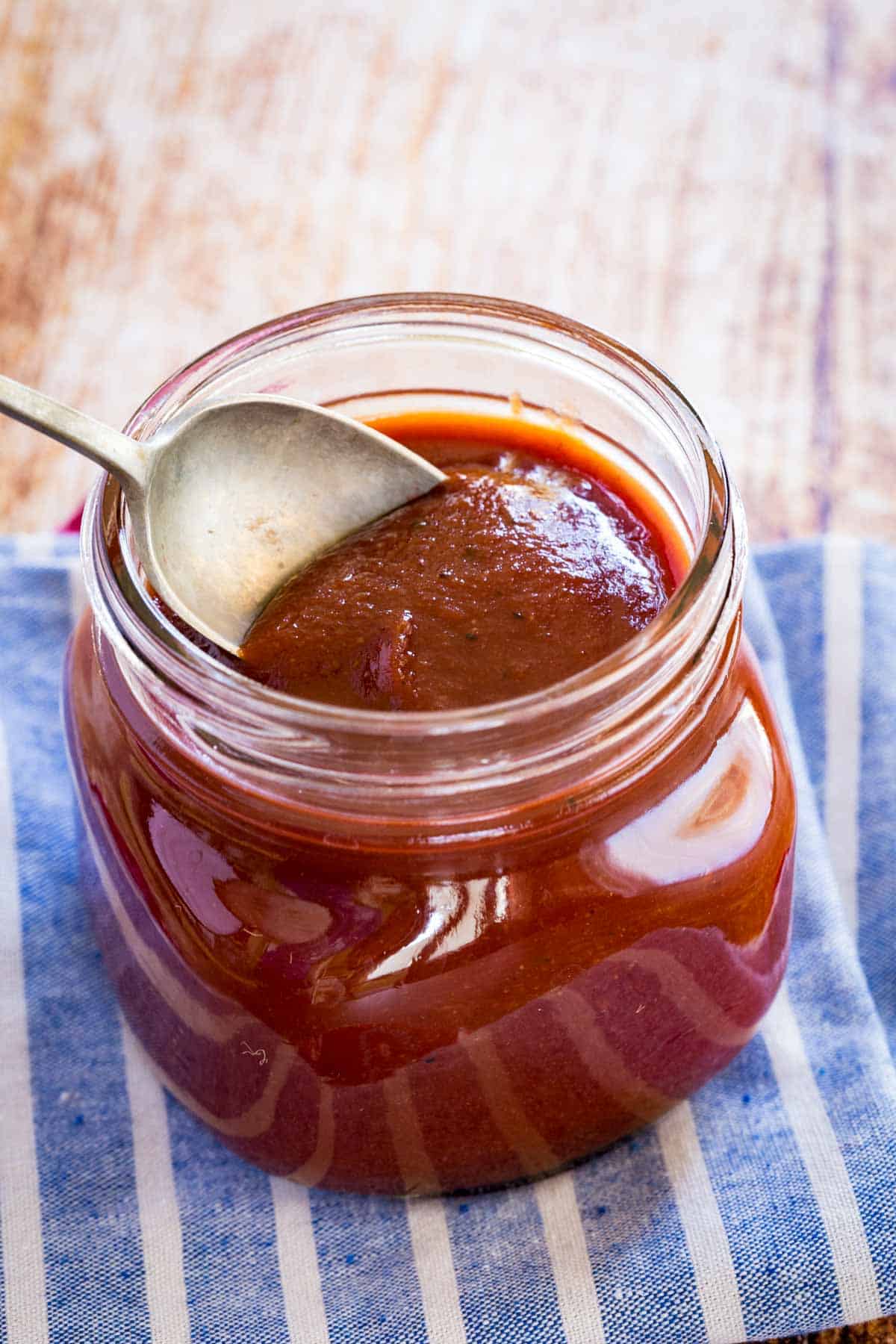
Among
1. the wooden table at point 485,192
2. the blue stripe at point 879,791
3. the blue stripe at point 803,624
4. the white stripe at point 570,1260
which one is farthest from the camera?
the wooden table at point 485,192

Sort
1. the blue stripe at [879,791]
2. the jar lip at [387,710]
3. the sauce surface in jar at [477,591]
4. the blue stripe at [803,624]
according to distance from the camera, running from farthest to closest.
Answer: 1. the blue stripe at [803,624]
2. the blue stripe at [879,791]
3. the sauce surface in jar at [477,591]
4. the jar lip at [387,710]

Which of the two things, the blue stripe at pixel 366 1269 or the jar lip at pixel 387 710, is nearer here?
the jar lip at pixel 387 710

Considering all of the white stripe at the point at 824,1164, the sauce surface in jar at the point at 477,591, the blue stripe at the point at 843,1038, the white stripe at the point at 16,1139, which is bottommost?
the white stripe at the point at 16,1139

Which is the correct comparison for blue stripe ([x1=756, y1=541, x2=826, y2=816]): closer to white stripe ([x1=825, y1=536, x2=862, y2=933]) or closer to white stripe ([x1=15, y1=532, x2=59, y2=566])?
white stripe ([x1=825, y1=536, x2=862, y2=933])

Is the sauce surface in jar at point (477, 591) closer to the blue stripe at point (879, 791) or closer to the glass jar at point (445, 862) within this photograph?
the glass jar at point (445, 862)

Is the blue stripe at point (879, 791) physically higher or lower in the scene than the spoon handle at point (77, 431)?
lower

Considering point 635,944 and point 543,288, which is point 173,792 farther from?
point 543,288

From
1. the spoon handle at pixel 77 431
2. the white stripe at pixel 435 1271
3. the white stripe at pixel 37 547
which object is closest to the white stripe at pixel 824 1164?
the white stripe at pixel 435 1271
